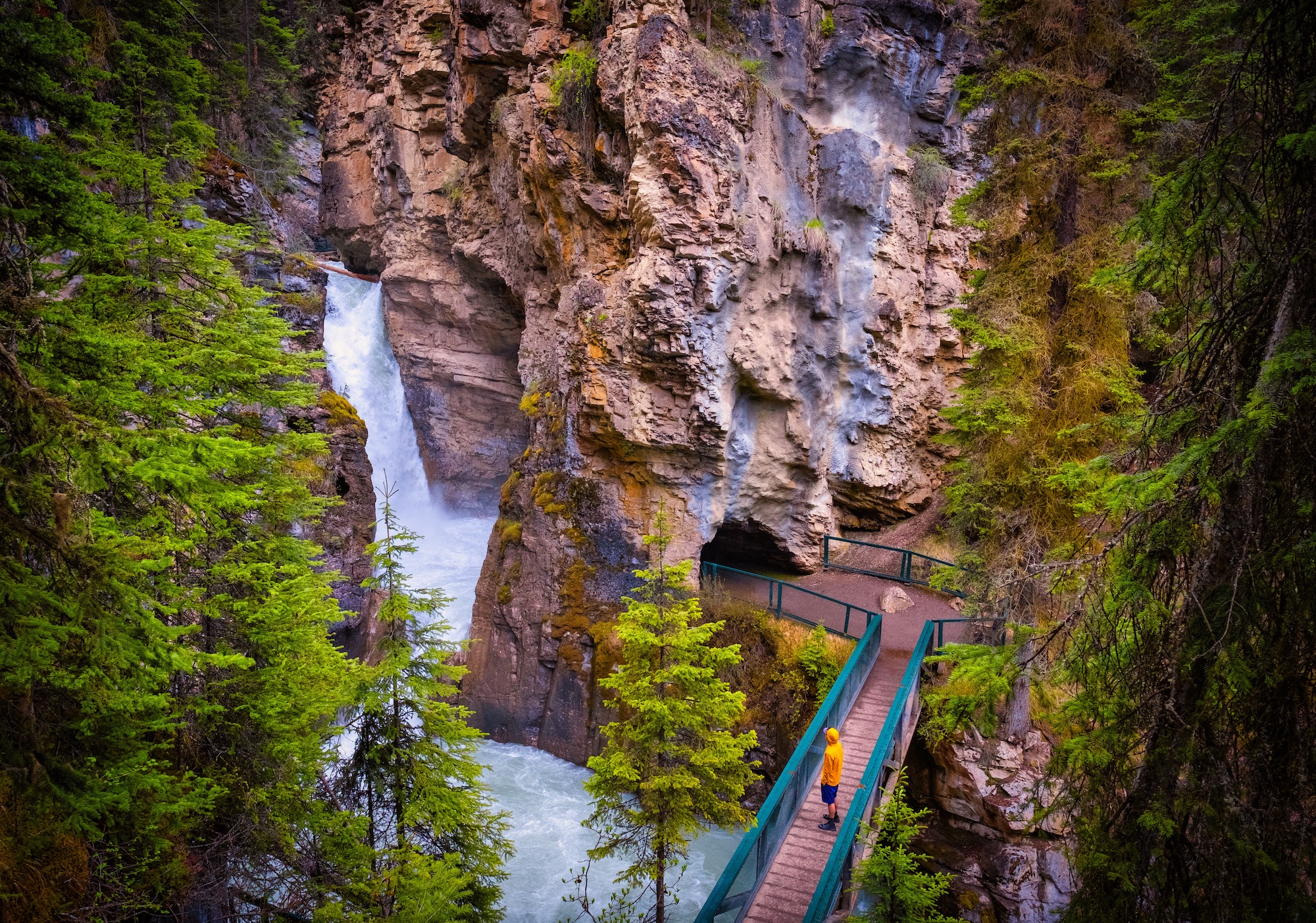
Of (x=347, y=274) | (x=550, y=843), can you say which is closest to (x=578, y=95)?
(x=347, y=274)

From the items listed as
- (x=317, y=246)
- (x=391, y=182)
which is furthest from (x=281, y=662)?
(x=317, y=246)

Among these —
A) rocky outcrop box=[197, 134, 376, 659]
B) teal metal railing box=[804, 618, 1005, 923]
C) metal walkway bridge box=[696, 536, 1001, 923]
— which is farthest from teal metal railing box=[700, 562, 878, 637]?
rocky outcrop box=[197, 134, 376, 659]

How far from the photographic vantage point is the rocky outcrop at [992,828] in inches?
386

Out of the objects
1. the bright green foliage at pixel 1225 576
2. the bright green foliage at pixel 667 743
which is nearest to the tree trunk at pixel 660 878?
the bright green foliage at pixel 667 743

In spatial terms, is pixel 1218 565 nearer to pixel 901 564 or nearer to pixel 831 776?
pixel 831 776

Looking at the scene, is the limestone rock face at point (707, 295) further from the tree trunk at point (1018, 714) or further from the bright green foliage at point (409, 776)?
the bright green foliage at point (409, 776)

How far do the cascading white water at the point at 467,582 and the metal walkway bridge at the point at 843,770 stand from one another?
2.66 meters

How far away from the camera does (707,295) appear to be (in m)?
14.4

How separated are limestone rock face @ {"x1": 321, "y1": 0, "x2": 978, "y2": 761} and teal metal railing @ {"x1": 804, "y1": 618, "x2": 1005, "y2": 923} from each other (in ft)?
18.8

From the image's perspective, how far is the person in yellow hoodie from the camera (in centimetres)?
872

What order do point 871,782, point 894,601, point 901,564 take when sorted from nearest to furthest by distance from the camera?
1. point 871,782
2. point 894,601
3. point 901,564

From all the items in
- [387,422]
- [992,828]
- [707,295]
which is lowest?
[992,828]

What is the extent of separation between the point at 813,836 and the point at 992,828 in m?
3.99

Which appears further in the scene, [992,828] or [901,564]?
[901,564]
